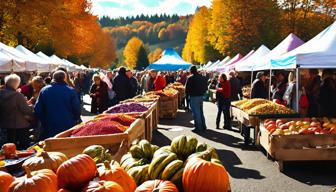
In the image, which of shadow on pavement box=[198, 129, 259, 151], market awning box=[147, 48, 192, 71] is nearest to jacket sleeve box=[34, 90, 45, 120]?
shadow on pavement box=[198, 129, 259, 151]

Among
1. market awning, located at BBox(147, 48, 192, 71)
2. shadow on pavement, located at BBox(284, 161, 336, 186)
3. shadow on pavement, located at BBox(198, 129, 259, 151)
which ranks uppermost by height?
market awning, located at BBox(147, 48, 192, 71)

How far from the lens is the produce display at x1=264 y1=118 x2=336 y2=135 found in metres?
8.27

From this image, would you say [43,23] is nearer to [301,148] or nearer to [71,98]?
[71,98]

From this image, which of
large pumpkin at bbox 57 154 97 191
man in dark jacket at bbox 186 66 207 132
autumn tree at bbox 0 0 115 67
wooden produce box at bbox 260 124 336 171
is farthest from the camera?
autumn tree at bbox 0 0 115 67

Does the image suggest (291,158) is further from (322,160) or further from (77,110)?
(77,110)

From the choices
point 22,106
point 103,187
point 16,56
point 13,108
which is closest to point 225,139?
point 22,106

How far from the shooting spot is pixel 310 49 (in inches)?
377

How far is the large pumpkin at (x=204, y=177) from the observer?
2.73 m

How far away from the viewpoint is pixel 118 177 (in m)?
2.69

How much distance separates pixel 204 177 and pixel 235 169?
18.3ft

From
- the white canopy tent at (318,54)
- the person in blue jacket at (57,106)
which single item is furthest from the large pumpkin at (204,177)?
the white canopy tent at (318,54)

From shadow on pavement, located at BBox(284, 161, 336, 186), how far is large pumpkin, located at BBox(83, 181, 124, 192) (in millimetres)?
5428

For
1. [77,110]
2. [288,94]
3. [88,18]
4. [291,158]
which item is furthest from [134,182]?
[88,18]

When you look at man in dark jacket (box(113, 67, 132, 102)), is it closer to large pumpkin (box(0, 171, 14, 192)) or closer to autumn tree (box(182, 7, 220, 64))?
large pumpkin (box(0, 171, 14, 192))
